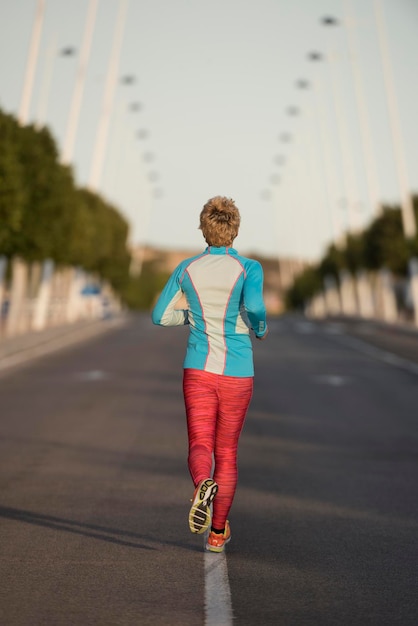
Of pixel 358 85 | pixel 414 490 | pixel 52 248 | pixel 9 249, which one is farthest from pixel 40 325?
pixel 414 490

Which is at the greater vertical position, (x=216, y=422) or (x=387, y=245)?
(x=387, y=245)

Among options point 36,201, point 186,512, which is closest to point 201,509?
point 186,512

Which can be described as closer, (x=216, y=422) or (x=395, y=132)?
(x=216, y=422)

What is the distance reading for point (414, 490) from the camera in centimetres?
1109

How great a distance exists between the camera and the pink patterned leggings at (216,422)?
7.60 metres

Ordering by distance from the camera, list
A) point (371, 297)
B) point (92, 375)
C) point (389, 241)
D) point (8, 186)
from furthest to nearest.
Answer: point (371, 297) < point (389, 241) < point (8, 186) < point (92, 375)

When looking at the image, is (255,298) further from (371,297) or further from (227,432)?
(371,297)

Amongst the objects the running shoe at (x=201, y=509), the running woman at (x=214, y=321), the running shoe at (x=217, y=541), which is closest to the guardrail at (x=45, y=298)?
the running shoe at (x=217, y=541)

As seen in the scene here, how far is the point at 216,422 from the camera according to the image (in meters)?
7.77

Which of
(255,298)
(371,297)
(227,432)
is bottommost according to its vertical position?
(227,432)

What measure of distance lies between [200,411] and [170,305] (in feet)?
1.98

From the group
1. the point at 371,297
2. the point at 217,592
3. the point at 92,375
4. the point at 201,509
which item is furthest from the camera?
the point at 371,297

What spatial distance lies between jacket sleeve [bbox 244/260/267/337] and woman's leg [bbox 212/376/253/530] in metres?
0.33

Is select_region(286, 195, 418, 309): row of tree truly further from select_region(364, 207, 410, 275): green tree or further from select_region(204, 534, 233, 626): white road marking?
select_region(204, 534, 233, 626): white road marking
